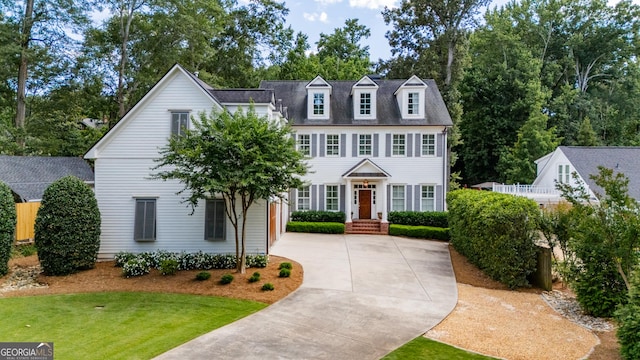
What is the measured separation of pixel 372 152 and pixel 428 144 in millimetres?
3395

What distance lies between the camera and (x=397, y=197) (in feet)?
71.3

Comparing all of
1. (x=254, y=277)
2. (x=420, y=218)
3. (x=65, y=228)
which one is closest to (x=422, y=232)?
(x=420, y=218)

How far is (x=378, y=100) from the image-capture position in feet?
76.5

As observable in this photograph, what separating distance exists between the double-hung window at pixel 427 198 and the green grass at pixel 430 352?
14.8 metres

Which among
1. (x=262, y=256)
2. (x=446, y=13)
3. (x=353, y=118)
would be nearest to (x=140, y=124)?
(x=262, y=256)

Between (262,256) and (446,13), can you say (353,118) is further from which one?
(446,13)

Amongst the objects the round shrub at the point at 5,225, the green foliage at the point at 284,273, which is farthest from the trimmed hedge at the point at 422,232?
the round shrub at the point at 5,225

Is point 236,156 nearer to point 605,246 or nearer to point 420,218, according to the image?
point 605,246

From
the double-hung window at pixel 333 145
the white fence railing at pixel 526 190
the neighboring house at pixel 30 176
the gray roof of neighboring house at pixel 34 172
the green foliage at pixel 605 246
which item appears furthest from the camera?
the white fence railing at pixel 526 190

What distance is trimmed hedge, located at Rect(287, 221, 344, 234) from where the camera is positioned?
802 inches

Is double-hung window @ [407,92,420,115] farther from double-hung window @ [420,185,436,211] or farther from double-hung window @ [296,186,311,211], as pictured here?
double-hung window @ [296,186,311,211]

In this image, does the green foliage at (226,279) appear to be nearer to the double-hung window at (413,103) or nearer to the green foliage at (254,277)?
the green foliage at (254,277)

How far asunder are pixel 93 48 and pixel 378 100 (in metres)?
19.5

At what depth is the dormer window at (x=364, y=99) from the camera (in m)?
22.1
